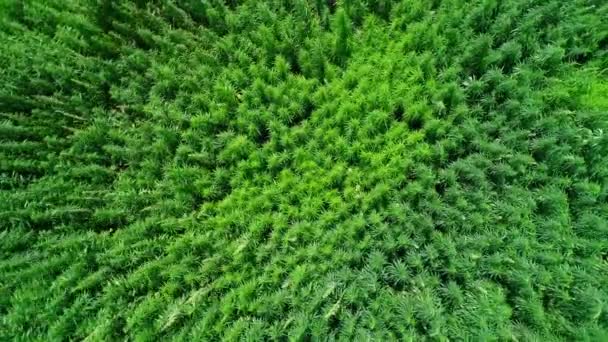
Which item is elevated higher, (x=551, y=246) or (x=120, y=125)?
(x=120, y=125)

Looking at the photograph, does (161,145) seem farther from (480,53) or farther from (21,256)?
(480,53)

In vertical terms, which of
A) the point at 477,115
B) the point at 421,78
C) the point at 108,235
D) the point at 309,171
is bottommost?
the point at 108,235

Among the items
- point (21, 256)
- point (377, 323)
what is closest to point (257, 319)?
point (377, 323)

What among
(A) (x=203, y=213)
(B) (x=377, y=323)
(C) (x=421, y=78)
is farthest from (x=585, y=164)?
(A) (x=203, y=213)

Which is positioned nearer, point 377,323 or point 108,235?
point 377,323

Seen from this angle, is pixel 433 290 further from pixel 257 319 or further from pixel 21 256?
pixel 21 256

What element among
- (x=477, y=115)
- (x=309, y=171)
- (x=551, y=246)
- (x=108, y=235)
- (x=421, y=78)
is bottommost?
(x=551, y=246)
